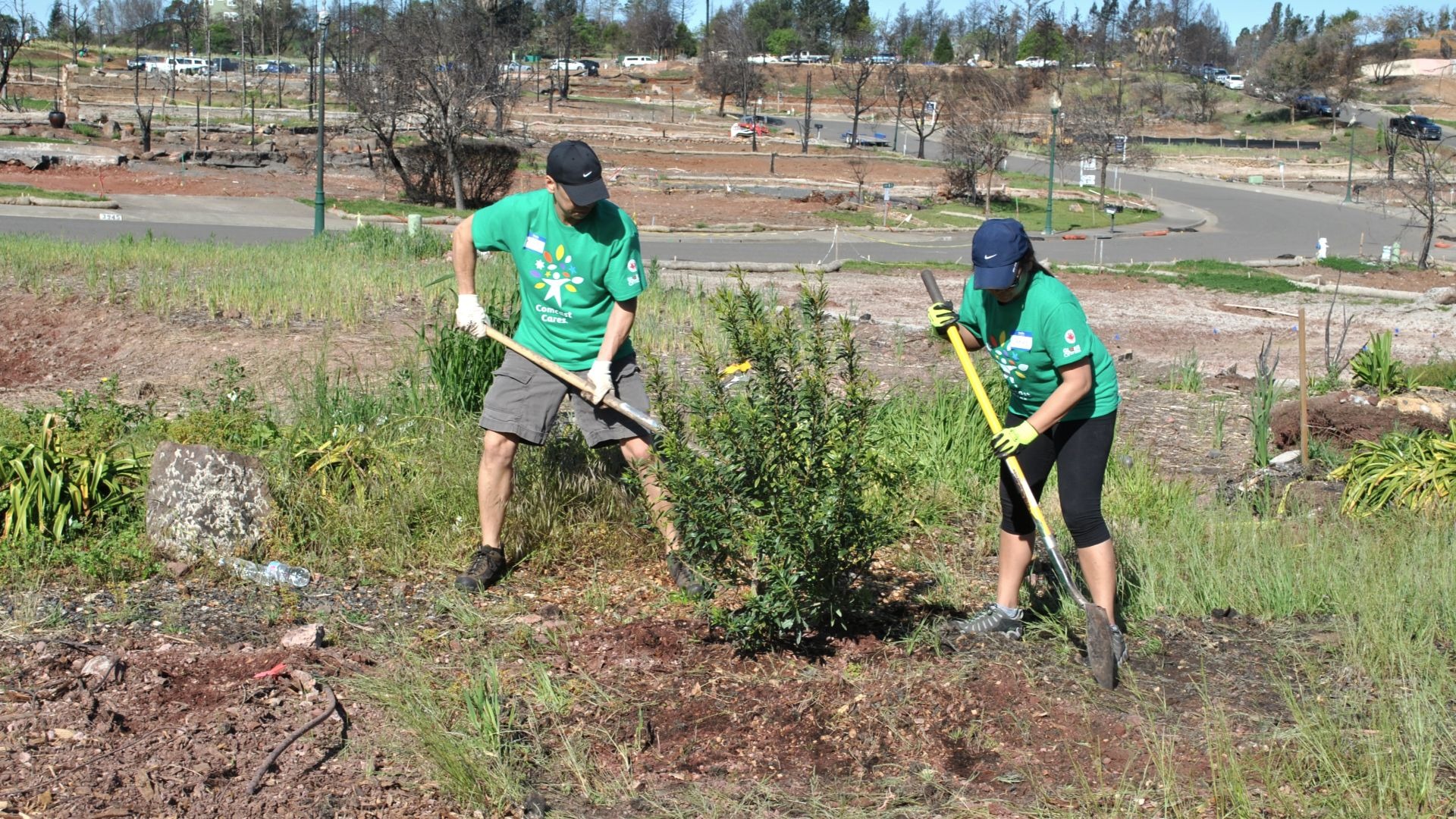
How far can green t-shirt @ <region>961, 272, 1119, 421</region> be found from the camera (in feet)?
13.5

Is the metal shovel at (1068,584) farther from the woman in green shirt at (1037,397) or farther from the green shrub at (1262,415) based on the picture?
the green shrub at (1262,415)

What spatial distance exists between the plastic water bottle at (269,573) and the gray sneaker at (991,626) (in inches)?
95.0

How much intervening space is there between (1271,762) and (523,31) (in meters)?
62.1

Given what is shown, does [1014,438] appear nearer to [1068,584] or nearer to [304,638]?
[1068,584]

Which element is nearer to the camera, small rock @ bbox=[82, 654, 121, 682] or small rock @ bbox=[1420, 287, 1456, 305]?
small rock @ bbox=[82, 654, 121, 682]

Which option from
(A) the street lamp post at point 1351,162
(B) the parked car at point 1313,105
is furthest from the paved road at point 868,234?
(B) the parked car at point 1313,105

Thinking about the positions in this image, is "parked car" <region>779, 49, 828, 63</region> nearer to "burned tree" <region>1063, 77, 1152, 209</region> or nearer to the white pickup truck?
the white pickup truck

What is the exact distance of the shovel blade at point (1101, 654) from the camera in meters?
4.09

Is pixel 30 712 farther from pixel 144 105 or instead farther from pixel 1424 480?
pixel 144 105

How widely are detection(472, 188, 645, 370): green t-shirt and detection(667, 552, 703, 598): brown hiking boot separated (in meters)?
0.83

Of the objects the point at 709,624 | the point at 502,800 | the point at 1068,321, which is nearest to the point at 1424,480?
the point at 1068,321

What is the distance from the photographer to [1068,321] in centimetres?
412

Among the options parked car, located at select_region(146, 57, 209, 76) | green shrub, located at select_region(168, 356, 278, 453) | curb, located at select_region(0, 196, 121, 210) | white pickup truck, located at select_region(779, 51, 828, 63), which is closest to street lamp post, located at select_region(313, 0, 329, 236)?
curb, located at select_region(0, 196, 121, 210)

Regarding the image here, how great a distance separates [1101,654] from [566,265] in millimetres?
2370
